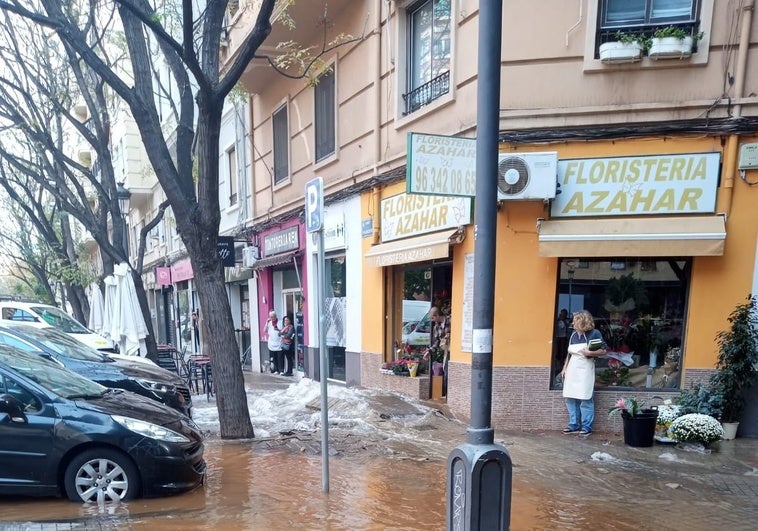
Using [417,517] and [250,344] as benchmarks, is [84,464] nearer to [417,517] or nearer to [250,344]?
[417,517]

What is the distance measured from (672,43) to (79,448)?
8.08m

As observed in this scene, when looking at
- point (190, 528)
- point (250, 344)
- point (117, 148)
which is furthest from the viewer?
point (117, 148)

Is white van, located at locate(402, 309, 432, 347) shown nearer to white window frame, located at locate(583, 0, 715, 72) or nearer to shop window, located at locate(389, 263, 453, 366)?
shop window, located at locate(389, 263, 453, 366)

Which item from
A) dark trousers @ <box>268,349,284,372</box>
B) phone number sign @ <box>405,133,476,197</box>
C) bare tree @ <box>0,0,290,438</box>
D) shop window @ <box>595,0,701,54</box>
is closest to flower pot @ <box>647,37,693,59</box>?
shop window @ <box>595,0,701,54</box>

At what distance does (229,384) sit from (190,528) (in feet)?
9.25

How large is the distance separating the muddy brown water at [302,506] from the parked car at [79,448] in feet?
0.50

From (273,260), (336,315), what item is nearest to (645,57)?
(336,315)

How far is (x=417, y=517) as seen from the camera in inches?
177

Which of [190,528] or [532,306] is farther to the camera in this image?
[532,306]

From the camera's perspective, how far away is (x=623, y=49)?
263 inches

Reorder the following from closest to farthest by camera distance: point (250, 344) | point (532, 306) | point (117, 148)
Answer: point (532, 306)
point (250, 344)
point (117, 148)

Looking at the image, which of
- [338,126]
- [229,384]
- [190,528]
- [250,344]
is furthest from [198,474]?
[250,344]

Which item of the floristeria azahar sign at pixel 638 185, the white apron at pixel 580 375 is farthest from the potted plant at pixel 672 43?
the white apron at pixel 580 375

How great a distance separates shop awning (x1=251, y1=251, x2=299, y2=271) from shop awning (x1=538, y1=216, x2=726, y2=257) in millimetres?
7311
